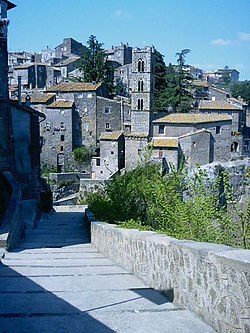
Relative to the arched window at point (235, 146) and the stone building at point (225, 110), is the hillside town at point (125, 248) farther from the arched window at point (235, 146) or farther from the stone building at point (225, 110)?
the stone building at point (225, 110)

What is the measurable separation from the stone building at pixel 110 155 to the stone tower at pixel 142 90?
313cm

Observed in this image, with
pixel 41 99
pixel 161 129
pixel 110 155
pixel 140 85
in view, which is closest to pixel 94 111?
pixel 41 99

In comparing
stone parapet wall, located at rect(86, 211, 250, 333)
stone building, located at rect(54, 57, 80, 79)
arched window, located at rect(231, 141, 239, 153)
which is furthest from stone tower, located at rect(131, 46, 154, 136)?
stone parapet wall, located at rect(86, 211, 250, 333)

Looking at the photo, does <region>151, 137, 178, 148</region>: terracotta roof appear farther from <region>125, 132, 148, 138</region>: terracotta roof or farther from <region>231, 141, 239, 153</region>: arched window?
<region>231, 141, 239, 153</region>: arched window

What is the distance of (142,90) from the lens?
170 feet

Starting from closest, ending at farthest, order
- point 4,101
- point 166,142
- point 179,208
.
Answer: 1. point 179,208
2. point 4,101
3. point 166,142

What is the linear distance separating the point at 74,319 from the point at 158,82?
194 ft

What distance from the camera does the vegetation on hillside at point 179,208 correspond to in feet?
25.2

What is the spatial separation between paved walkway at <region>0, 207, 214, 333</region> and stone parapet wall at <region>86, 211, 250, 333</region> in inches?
7.6

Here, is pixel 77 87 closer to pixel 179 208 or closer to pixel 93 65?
pixel 93 65

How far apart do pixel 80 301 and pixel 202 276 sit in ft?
6.19

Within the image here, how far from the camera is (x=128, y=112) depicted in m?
60.0

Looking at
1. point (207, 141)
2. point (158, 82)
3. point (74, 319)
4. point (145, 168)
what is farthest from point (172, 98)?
point (74, 319)

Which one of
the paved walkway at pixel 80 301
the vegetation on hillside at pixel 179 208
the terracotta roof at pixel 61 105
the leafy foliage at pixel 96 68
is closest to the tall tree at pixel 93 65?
the leafy foliage at pixel 96 68
